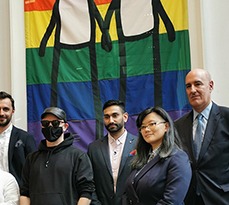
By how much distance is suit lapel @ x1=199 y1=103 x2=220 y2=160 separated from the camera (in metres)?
2.64

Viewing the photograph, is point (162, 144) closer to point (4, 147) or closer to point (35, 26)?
point (4, 147)

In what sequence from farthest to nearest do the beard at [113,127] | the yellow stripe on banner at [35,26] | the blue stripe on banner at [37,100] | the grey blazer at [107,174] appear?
the yellow stripe on banner at [35,26], the blue stripe on banner at [37,100], the beard at [113,127], the grey blazer at [107,174]

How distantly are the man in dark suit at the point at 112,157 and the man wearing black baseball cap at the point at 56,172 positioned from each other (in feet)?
0.69

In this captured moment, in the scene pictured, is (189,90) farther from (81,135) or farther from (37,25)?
(37,25)

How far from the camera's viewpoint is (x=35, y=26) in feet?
13.5

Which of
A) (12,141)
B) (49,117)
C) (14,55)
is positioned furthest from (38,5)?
(49,117)

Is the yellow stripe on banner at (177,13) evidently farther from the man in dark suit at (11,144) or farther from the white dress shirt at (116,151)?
the man in dark suit at (11,144)

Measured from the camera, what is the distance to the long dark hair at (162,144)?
2.35 meters

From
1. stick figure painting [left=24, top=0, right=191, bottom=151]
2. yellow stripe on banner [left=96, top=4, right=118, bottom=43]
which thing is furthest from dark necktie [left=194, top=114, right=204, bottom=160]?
yellow stripe on banner [left=96, top=4, right=118, bottom=43]

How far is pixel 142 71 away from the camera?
384cm

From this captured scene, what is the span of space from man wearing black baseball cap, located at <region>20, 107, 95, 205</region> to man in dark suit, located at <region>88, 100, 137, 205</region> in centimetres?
21

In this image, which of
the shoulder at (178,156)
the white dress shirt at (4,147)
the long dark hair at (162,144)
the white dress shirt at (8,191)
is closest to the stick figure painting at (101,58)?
the white dress shirt at (4,147)

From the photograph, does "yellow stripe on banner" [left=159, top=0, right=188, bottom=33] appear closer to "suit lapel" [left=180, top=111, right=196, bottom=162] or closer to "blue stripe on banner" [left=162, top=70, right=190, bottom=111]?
A: "blue stripe on banner" [left=162, top=70, right=190, bottom=111]

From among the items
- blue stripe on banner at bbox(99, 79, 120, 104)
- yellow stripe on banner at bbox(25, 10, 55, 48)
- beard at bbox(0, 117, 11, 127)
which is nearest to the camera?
beard at bbox(0, 117, 11, 127)
